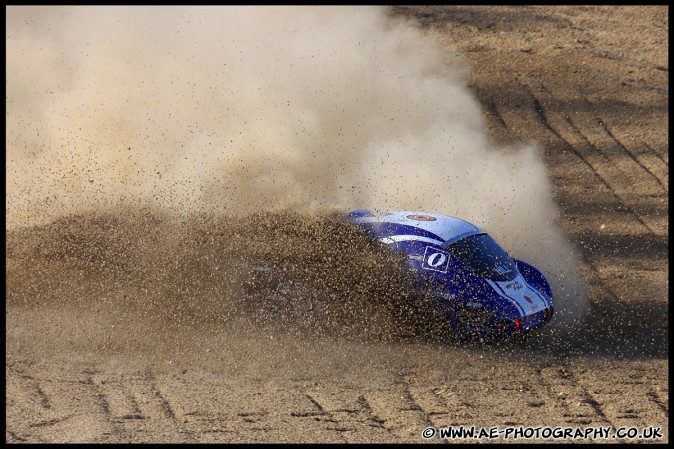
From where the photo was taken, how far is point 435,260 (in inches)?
336

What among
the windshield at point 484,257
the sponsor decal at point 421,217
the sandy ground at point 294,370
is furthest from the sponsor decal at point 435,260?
the sandy ground at point 294,370

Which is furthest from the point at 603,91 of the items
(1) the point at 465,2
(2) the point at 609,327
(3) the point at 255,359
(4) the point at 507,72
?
(3) the point at 255,359

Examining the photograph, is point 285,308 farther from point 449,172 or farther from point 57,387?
point 449,172

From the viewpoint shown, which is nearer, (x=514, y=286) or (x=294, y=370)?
(x=294, y=370)

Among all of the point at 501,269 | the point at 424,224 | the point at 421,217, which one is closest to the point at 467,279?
the point at 501,269

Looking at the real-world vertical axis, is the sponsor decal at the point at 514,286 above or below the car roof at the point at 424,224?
below

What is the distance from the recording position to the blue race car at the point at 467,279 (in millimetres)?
8438

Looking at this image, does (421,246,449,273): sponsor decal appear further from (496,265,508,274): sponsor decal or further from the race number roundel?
(496,265,508,274): sponsor decal

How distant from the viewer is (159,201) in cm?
1034

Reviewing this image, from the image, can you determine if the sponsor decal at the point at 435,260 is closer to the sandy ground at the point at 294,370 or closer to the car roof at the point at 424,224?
the car roof at the point at 424,224

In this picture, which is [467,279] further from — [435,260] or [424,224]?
[424,224]

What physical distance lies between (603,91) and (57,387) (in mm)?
11282

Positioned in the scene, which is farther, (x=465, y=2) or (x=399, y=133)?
(x=465, y=2)

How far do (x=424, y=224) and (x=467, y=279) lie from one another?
84 centimetres
